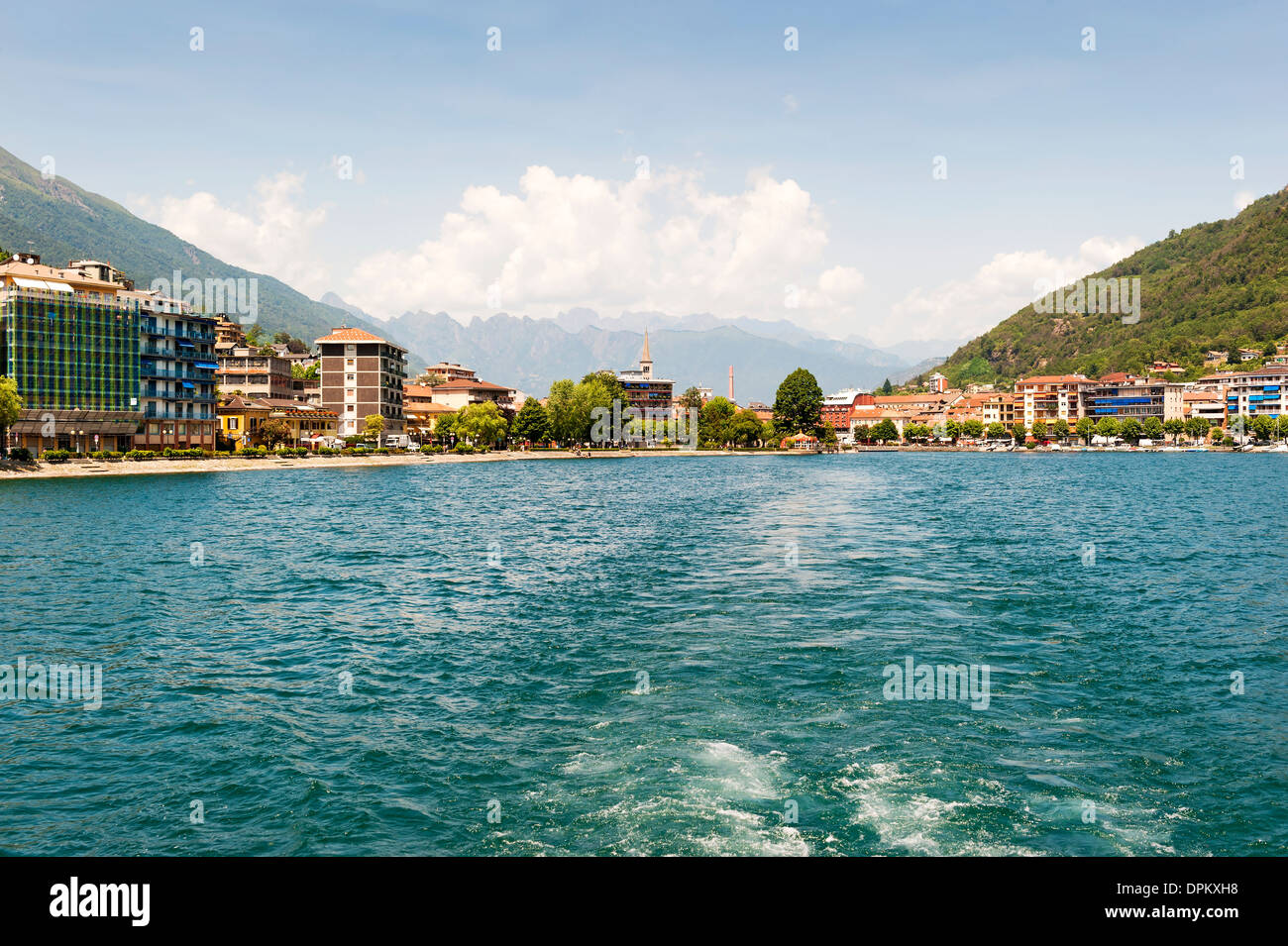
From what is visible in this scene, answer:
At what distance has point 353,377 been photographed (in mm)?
182125

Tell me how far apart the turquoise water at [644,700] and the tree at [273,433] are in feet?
399

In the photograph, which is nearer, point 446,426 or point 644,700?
point 644,700

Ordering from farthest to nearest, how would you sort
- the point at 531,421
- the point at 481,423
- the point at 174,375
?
the point at 531,421
the point at 481,423
the point at 174,375

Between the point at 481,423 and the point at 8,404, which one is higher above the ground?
the point at 481,423

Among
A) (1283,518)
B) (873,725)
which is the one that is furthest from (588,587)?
(1283,518)

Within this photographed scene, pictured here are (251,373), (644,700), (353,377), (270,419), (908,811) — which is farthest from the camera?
(353,377)

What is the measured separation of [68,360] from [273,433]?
4625cm

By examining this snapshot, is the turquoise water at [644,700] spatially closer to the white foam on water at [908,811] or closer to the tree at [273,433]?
the white foam on water at [908,811]

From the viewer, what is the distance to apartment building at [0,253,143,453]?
114 metres

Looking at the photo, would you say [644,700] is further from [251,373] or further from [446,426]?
[251,373]

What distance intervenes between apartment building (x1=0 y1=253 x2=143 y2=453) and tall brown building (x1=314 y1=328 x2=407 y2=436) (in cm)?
5502

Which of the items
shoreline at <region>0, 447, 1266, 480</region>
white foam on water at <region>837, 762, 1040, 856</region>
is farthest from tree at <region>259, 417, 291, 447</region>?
white foam on water at <region>837, 762, 1040, 856</region>

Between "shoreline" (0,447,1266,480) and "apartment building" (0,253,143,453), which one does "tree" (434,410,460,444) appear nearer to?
"shoreline" (0,447,1266,480)
